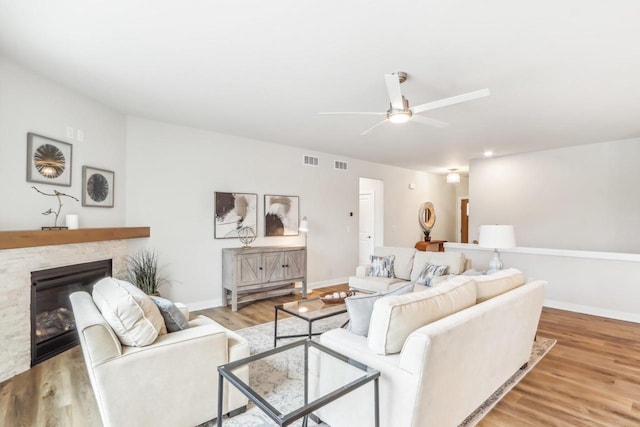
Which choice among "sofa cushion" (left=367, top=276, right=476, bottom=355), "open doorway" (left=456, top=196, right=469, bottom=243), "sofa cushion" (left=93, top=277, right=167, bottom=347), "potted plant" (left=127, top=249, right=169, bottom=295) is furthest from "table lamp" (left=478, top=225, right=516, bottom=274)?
"open doorway" (left=456, top=196, right=469, bottom=243)

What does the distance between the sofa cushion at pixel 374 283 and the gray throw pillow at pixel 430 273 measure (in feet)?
1.10

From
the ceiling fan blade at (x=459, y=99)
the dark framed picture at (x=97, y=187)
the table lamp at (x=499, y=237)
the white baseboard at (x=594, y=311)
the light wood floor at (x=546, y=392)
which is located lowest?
the light wood floor at (x=546, y=392)

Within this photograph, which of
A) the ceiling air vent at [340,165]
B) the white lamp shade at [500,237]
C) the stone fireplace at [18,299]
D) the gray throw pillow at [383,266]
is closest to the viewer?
the stone fireplace at [18,299]

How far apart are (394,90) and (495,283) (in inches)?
65.7

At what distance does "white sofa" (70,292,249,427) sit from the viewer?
1673mm

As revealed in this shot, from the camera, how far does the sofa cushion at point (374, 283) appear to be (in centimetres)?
425

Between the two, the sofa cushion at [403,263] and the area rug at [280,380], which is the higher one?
the sofa cushion at [403,263]

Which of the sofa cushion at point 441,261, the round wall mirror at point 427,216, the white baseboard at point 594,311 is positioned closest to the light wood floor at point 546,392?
the white baseboard at point 594,311

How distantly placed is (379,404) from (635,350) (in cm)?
334

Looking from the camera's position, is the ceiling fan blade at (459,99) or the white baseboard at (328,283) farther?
the white baseboard at (328,283)

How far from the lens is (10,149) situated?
8.70 ft

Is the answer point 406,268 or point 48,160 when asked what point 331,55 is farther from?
point 406,268

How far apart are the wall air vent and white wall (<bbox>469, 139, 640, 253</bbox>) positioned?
10.9ft

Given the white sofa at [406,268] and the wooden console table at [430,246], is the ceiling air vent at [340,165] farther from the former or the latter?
the wooden console table at [430,246]
